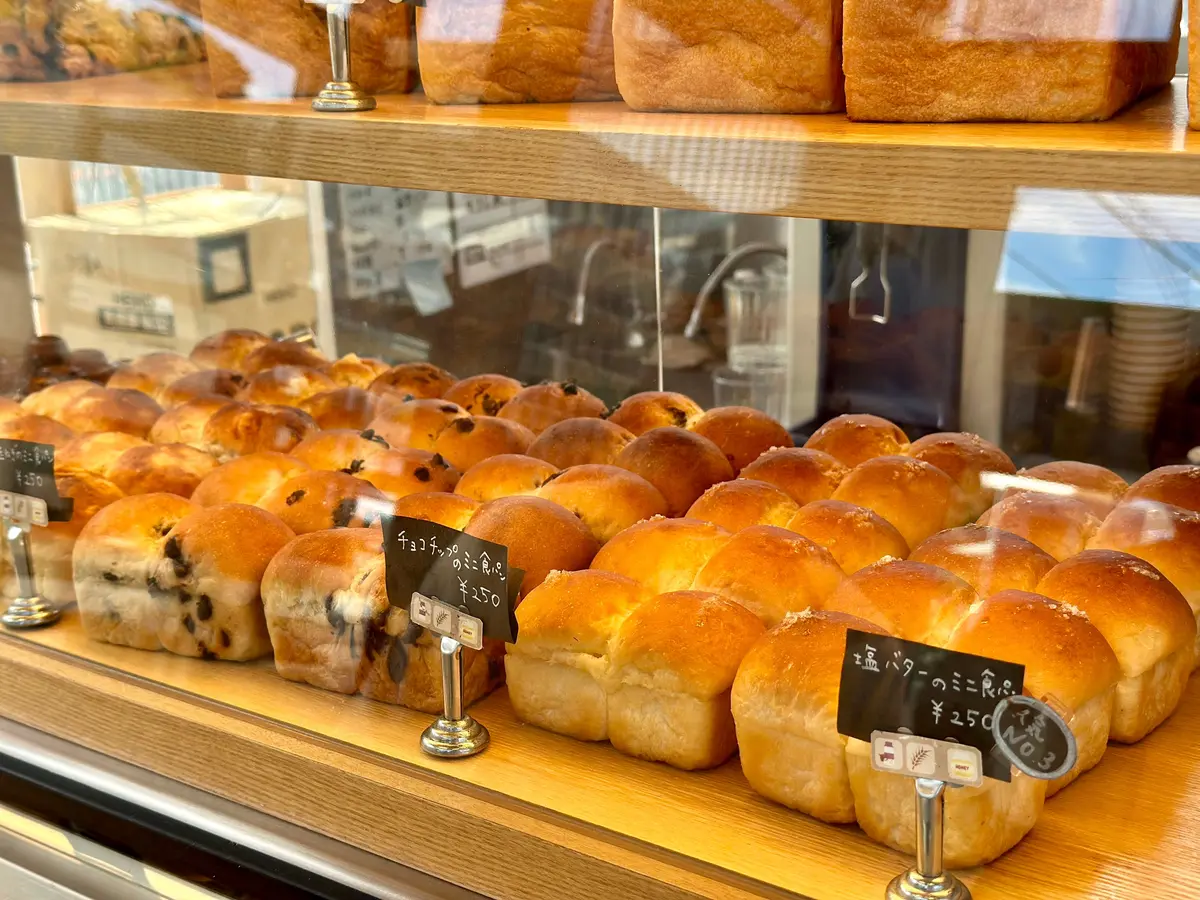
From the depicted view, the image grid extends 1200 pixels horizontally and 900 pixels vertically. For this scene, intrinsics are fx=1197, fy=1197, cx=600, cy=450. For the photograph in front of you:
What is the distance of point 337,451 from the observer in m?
1.75

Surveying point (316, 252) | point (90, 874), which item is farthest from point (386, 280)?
point (90, 874)

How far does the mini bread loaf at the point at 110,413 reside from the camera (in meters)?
1.94

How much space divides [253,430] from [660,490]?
672mm

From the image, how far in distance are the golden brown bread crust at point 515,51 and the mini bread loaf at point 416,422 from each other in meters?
0.64

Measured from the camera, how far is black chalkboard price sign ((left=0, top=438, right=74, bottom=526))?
160 centimetres

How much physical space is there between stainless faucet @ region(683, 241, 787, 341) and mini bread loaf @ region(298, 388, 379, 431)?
550mm

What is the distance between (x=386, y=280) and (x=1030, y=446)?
4.02ft

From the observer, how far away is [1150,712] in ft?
3.90

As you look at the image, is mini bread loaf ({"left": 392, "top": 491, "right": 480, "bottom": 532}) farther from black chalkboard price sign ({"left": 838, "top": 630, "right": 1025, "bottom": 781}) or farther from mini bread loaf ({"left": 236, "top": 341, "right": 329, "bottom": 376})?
mini bread loaf ({"left": 236, "top": 341, "right": 329, "bottom": 376})

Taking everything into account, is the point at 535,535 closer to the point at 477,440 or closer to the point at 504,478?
the point at 504,478

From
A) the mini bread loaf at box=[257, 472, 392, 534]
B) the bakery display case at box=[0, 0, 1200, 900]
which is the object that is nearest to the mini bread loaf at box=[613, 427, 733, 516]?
the bakery display case at box=[0, 0, 1200, 900]

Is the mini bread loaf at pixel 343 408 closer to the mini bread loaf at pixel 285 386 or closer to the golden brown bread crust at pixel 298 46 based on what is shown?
the mini bread loaf at pixel 285 386

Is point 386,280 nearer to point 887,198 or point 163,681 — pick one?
point 163,681

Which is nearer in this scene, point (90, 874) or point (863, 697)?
point (863, 697)
